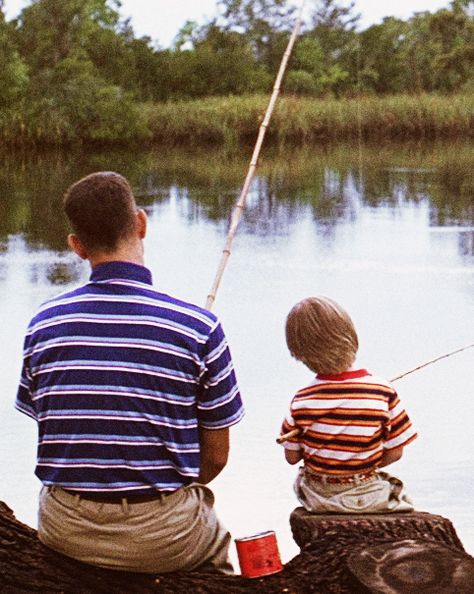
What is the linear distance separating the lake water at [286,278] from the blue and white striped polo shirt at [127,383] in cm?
190

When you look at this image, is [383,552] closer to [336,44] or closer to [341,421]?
[341,421]

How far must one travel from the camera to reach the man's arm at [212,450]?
239 cm

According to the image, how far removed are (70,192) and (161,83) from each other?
3629 centimetres

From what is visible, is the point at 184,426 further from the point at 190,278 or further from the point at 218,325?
the point at 190,278

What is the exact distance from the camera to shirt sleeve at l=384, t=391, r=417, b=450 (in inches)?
108

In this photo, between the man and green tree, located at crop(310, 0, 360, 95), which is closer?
the man

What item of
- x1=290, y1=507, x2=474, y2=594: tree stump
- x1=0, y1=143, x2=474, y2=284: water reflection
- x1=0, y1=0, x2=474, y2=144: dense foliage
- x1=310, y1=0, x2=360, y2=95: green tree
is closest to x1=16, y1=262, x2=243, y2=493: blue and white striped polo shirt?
x1=290, y1=507, x2=474, y2=594: tree stump

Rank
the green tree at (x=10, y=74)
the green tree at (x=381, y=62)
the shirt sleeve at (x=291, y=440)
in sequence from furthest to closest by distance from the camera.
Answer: the green tree at (x=381, y=62)
the green tree at (x=10, y=74)
the shirt sleeve at (x=291, y=440)

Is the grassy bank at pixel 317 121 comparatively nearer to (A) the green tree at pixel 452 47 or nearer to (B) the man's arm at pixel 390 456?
(A) the green tree at pixel 452 47

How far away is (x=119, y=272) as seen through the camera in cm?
233

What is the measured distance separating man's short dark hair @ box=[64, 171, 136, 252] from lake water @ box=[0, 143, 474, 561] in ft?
6.81

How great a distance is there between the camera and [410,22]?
51.1 metres

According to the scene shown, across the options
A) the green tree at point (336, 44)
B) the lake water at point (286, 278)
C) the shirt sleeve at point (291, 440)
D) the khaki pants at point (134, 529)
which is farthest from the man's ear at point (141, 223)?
the green tree at point (336, 44)

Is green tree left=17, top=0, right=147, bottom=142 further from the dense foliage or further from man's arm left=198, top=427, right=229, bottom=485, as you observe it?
man's arm left=198, top=427, right=229, bottom=485
